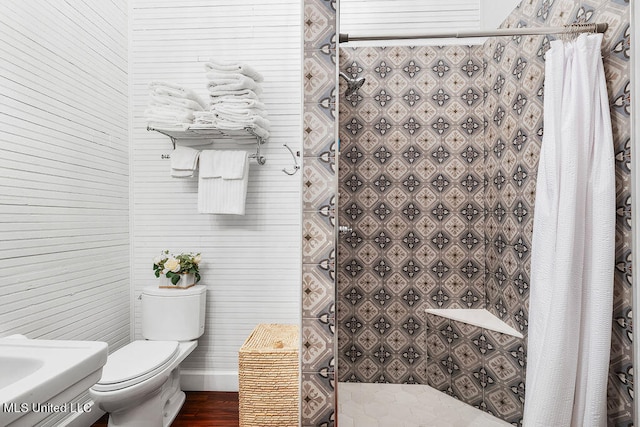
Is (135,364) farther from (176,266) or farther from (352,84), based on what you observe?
(352,84)

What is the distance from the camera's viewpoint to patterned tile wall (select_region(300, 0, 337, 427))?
48.1 inches

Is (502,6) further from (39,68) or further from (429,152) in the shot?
(39,68)

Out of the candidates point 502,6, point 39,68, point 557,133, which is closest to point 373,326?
point 557,133

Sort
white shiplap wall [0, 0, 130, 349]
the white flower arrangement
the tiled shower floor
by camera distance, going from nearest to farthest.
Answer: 1. white shiplap wall [0, 0, 130, 349]
2. the tiled shower floor
3. the white flower arrangement

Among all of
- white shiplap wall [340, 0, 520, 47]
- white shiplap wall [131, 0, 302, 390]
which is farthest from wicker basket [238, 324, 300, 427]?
white shiplap wall [340, 0, 520, 47]

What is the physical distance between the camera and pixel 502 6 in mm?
2014

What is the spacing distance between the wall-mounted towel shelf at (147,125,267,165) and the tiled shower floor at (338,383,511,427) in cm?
148

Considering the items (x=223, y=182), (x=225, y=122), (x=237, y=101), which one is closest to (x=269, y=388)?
(x=223, y=182)

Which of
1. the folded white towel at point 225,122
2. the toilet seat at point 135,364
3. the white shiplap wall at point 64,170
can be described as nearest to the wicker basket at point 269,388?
the toilet seat at point 135,364

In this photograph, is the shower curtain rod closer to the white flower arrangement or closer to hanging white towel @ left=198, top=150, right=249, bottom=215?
hanging white towel @ left=198, top=150, right=249, bottom=215

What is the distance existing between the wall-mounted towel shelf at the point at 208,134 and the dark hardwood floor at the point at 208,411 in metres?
1.47

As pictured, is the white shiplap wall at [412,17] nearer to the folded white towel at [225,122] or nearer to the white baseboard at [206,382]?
the folded white towel at [225,122]

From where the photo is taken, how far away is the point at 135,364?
5.49 ft

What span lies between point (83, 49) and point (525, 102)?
2318 millimetres
